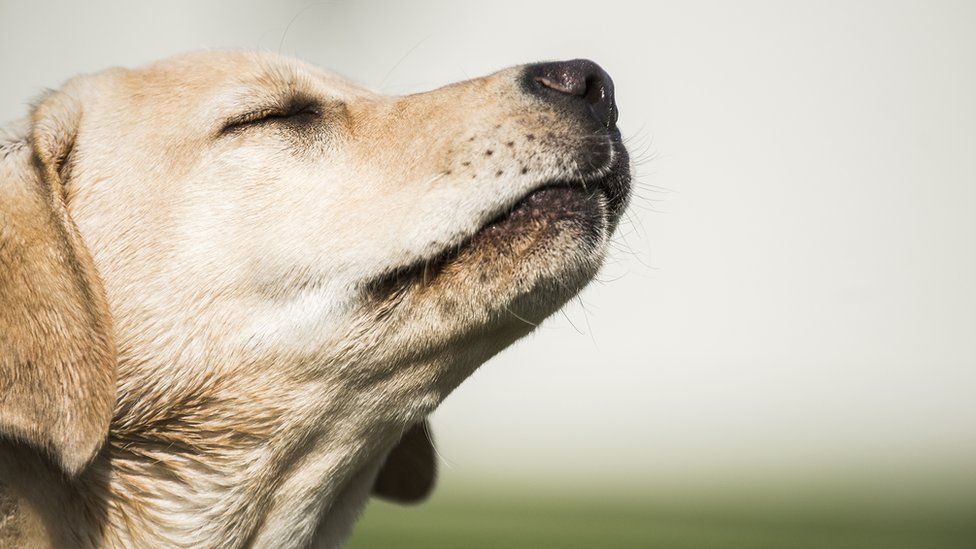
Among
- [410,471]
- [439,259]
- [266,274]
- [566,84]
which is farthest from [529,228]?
[410,471]

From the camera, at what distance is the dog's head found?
2980 millimetres

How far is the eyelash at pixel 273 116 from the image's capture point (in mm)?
3283

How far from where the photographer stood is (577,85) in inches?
125

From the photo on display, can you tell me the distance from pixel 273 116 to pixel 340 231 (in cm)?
58

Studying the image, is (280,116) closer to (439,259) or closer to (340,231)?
(340,231)

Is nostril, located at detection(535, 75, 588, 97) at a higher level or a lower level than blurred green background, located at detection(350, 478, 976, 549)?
lower

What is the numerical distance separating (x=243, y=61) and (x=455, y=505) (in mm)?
9261

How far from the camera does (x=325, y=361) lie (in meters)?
3.05

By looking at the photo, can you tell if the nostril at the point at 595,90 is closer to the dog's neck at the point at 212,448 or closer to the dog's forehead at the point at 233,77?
the dog's forehead at the point at 233,77

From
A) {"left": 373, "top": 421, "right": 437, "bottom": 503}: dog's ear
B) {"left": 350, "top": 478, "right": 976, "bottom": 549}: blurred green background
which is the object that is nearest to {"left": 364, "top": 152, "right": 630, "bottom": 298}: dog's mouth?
{"left": 373, "top": 421, "right": 437, "bottom": 503}: dog's ear

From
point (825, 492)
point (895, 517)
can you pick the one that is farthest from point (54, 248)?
point (825, 492)

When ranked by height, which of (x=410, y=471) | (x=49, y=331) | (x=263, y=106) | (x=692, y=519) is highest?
(x=692, y=519)

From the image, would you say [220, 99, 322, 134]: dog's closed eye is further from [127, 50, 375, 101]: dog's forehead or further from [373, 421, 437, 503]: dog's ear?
[373, 421, 437, 503]: dog's ear

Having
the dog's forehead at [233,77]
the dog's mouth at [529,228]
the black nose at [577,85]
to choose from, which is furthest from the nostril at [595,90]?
the dog's forehead at [233,77]
